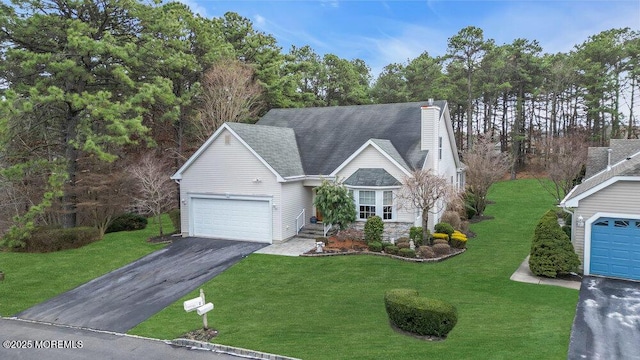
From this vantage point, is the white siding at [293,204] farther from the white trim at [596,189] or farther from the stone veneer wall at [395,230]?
the white trim at [596,189]

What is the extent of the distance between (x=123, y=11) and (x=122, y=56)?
12.0ft

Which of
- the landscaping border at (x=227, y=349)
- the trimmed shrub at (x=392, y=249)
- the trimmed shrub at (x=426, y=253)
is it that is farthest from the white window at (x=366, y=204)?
the landscaping border at (x=227, y=349)

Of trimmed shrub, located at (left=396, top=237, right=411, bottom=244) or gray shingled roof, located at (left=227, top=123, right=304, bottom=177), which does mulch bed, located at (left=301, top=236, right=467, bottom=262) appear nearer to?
trimmed shrub, located at (left=396, top=237, right=411, bottom=244)

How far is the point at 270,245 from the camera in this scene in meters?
19.1

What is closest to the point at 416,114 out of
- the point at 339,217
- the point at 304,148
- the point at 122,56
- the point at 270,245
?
the point at 304,148

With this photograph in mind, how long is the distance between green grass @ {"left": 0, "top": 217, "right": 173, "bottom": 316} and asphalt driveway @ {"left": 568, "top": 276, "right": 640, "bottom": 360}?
1653cm

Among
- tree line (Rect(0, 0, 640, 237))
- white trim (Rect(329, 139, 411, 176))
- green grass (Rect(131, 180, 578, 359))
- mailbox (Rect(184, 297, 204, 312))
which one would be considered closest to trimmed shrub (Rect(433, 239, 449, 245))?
green grass (Rect(131, 180, 578, 359))

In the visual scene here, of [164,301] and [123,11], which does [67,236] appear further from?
[123,11]

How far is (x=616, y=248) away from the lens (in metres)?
13.7

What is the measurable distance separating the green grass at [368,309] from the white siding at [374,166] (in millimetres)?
3119

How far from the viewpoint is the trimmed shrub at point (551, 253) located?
44.8ft

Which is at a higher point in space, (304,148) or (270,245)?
(304,148)

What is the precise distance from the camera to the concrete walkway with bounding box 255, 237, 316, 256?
17.7 meters

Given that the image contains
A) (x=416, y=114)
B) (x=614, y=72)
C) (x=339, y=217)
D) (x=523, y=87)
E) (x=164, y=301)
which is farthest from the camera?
(x=523, y=87)
